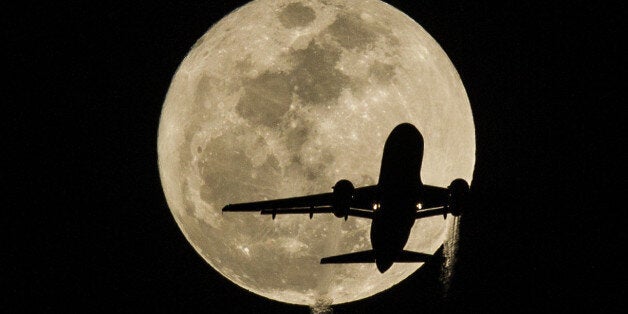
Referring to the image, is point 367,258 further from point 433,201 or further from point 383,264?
point 433,201


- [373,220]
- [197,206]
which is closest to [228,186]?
[197,206]

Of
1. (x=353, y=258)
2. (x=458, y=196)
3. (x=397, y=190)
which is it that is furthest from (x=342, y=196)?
(x=458, y=196)

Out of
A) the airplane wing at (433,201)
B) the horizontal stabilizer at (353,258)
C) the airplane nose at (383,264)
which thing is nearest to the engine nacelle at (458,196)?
the airplane wing at (433,201)

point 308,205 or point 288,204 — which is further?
point 308,205

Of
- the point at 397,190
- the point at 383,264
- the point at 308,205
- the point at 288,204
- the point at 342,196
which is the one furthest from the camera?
the point at 383,264

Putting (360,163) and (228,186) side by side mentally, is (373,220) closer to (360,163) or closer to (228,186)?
(360,163)

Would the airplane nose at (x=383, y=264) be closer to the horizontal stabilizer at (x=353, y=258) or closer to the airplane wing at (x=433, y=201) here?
the horizontal stabilizer at (x=353, y=258)

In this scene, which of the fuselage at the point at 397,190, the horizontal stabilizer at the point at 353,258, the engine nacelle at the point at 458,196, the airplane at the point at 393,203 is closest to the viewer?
the airplane at the point at 393,203

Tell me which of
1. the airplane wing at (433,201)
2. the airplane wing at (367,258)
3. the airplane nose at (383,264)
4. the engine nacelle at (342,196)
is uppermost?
the engine nacelle at (342,196)
